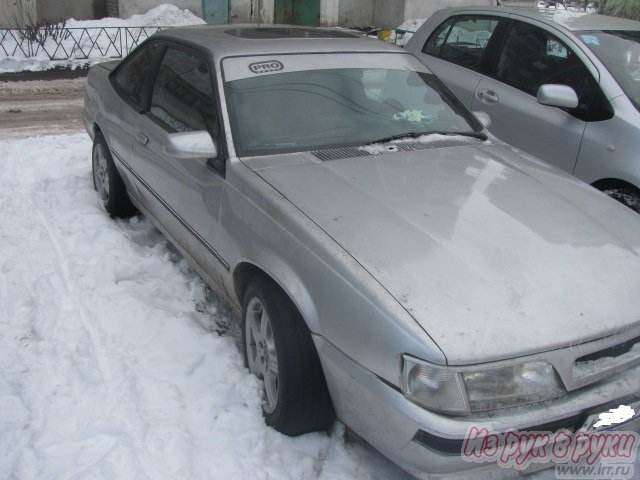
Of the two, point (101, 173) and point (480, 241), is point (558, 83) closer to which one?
point (480, 241)

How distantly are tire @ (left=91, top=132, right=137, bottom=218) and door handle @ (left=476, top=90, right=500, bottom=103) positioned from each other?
292 centimetres

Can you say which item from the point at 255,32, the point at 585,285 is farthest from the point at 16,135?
the point at 585,285

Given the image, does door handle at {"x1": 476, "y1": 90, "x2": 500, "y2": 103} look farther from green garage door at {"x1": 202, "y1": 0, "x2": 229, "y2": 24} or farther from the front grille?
green garage door at {"x1": 202, "y1": 0, "x2": 229, "y2": 24}

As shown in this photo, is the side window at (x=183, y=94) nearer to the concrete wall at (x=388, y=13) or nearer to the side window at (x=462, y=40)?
the side window at (x=462, y=40)

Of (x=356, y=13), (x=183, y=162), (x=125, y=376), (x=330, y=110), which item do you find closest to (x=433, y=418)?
(x=125, y=376)

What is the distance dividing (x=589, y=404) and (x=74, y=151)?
5679 millimetres

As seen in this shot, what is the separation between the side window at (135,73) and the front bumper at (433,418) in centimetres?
270

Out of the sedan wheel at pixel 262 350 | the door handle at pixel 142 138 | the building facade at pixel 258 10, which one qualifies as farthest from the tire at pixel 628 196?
the building facade at pixel 258 10

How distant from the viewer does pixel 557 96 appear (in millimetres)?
4551

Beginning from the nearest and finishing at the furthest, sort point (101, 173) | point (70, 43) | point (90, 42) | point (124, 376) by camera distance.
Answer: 1. point (124, 376)
2. point (101, 173)
3. point (70, 43)
4. point (90, 42)

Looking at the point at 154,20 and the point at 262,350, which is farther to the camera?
the point at 154,20

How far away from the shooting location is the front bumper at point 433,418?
224cm

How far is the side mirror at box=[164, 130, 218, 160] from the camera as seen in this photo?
3244 millimetres

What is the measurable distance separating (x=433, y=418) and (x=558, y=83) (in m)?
3.53
